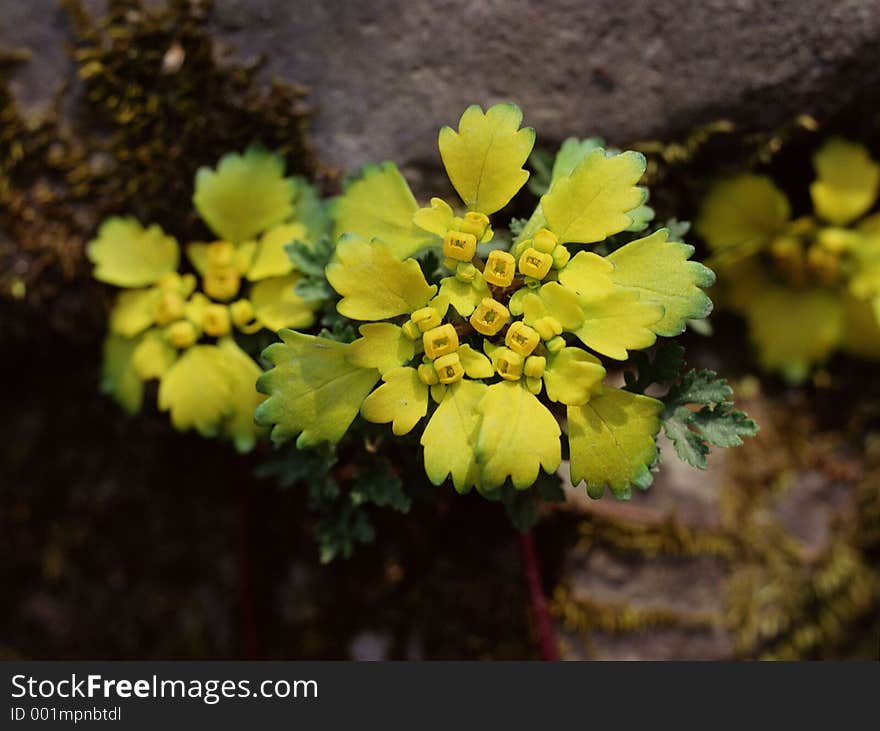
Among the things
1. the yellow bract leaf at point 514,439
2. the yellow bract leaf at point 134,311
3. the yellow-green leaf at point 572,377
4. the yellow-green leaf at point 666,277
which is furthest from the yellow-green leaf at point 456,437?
the yellow bract leaf at point 134,311

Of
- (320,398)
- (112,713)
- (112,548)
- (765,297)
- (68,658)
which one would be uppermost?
(320,398)

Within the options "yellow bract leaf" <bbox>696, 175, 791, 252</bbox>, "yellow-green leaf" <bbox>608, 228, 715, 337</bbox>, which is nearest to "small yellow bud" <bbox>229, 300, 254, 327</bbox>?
"yellow-green leaf" <bbox>608, 228, 715, 337</bbox>

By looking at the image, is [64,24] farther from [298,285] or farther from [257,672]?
[257,672]

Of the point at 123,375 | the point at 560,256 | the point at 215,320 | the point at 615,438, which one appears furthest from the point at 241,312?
the point at 615,438

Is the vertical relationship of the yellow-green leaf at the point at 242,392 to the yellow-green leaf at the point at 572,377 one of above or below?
below

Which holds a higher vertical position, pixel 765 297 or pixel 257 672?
pixel 765 297

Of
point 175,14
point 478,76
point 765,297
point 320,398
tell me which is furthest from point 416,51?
point 765,297

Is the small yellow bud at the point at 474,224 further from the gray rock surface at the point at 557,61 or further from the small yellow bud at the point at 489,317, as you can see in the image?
the gray rock surface at the point at 557,61

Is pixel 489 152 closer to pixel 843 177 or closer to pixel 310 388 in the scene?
pixel 310 388
